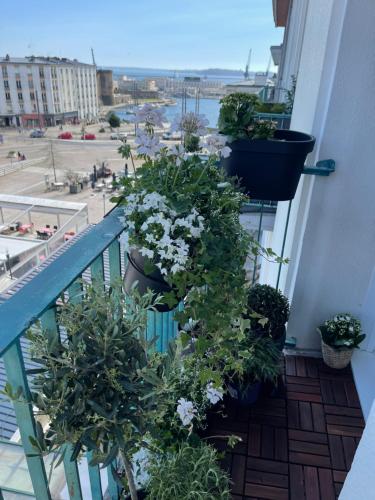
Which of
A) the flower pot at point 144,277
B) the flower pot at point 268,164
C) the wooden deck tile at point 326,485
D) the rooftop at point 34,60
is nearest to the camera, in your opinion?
the flower pot at point 144,277

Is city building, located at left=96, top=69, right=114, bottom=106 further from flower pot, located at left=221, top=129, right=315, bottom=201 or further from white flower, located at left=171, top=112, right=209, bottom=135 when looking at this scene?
white flower, located at left=171, top=112, right=209, bottom=135

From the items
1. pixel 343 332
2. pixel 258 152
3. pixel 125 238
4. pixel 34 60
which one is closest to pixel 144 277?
pixel 125 238

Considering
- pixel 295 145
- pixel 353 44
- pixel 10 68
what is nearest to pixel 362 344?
pixel 295 145

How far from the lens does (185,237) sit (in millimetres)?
928

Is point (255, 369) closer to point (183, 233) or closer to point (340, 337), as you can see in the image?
point (340, 337)

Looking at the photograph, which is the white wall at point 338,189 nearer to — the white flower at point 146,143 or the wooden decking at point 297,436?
the wooden decking at point 297,436

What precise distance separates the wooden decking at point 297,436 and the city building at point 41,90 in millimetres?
43558

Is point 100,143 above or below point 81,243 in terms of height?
below

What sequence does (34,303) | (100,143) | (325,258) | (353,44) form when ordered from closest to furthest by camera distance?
(34,303) < (353,44) < (325,258) < (100,143)

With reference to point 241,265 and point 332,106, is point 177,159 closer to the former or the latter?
point 241,265

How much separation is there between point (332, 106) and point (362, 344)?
1.28 meters

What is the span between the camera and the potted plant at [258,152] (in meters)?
1.49

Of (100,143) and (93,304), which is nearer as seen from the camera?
(93,304)

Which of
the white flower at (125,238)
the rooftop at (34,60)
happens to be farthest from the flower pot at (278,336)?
the rooftop at (34,60)
